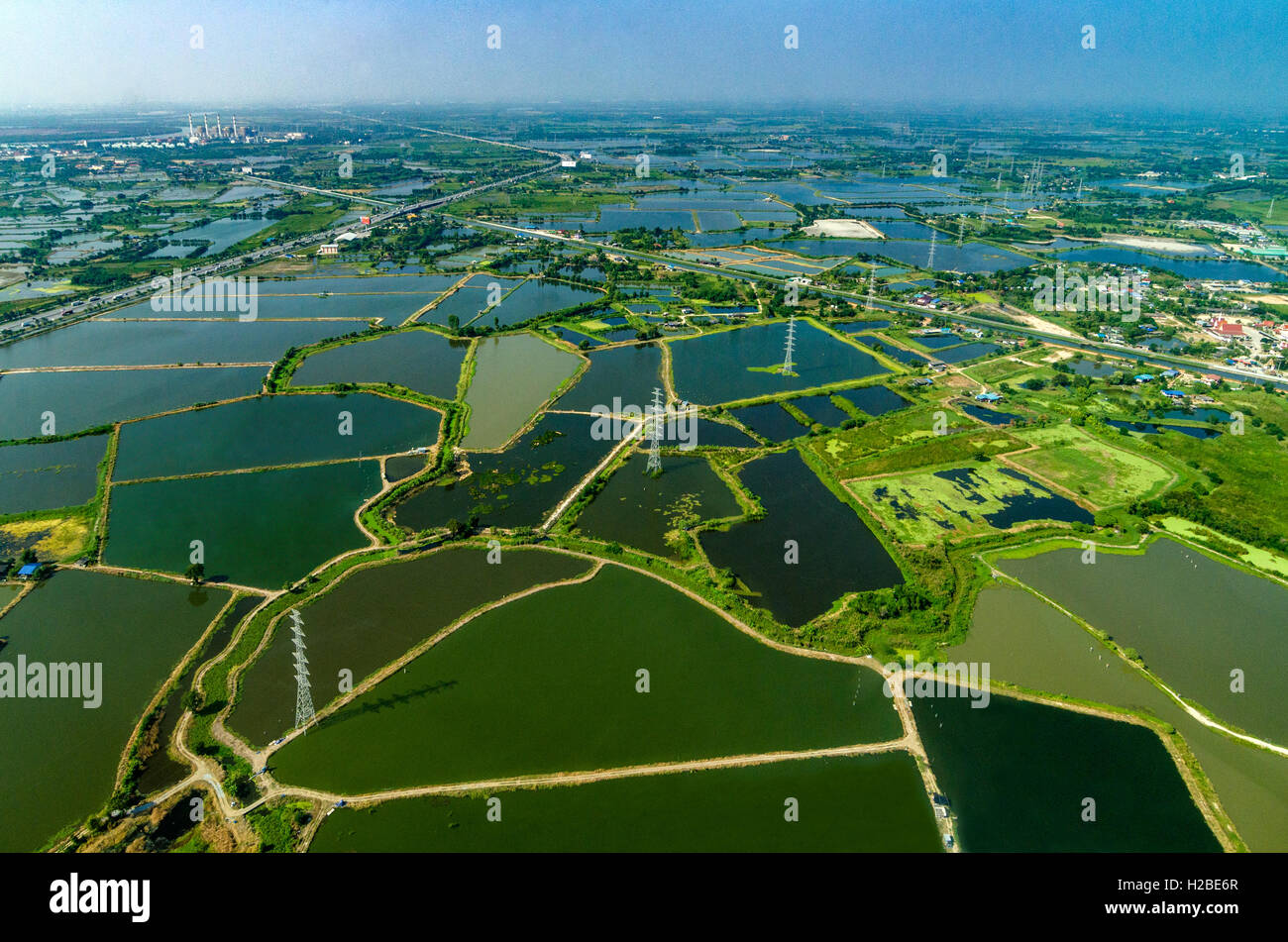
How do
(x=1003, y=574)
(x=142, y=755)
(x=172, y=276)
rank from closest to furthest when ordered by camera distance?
(x=142, y=755)
(x=1003, y=574)
(x=172, y=276)

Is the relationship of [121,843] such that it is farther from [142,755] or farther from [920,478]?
[920,478]

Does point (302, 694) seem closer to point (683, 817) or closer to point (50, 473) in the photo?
point (683, 817)

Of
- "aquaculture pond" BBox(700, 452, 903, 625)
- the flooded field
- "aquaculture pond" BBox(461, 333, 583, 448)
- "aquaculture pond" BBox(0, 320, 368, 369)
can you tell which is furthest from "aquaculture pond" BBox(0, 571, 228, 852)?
the flooded field

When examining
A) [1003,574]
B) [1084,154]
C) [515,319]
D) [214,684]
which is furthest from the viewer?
[1084,154]

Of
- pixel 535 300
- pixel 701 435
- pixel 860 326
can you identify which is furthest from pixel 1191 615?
pixel 535 300

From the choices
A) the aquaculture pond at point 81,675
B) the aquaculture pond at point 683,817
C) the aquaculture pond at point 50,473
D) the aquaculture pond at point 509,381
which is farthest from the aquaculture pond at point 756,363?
the aquaculture pond at point 50,473

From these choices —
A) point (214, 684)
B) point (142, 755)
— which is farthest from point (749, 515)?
point (142, 755)
